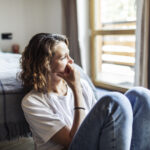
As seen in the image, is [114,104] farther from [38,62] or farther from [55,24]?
[55,24]

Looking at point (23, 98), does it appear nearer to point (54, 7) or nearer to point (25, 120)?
point (25, 120)

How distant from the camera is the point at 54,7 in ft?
12.6

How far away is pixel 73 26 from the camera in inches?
141

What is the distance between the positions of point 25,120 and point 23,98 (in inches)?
4.8

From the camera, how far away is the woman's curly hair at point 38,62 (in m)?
1.04

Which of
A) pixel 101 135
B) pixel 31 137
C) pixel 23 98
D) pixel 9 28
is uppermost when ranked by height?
pixel 9 28

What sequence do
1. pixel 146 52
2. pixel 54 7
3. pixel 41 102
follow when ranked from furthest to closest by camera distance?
pixel 54 7 < pixel 146 52 < pixel 41 102

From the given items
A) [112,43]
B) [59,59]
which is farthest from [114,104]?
[112,43]

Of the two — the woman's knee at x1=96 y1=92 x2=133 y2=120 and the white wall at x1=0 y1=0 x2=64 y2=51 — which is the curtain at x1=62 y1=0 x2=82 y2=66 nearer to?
the white wall at x1=0 y1=0 x2=64 y2=51

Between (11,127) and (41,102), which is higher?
(41,102)

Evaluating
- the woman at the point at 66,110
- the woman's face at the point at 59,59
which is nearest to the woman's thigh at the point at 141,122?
the woman at the point at 66,110

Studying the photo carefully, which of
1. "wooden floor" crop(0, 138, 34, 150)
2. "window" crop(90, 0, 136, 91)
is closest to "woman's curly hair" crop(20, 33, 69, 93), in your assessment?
"wooden floor" crop(0, 138, 34, 150)

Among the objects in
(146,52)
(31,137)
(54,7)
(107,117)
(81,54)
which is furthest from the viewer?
(54,7)

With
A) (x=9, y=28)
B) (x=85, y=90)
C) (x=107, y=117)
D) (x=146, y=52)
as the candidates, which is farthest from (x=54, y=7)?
(x=107, y=117)
